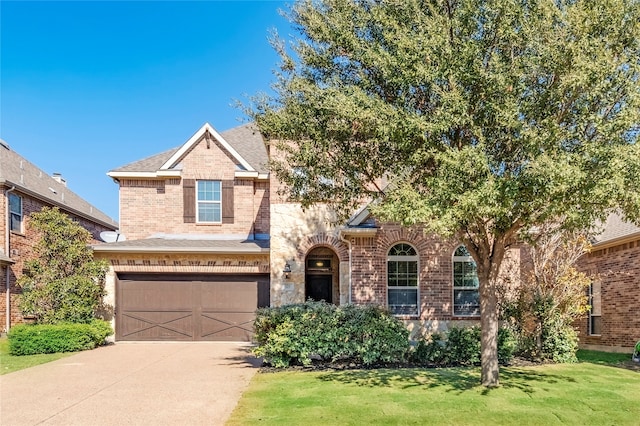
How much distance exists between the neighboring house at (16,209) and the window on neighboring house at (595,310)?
1836cm

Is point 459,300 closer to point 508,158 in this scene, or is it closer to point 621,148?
point 508,158

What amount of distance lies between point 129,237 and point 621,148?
50.7 feet

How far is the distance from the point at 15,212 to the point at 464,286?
15.8 m

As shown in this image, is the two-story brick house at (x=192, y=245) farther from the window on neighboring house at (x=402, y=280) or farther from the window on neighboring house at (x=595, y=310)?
the window on neighboring house at (x=595, y=310)

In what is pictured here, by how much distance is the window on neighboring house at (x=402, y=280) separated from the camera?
1317 centimetres

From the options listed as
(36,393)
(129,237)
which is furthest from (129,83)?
(36,393)

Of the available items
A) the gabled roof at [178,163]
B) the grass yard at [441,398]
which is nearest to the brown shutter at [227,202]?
the gabled roof at [178,163]

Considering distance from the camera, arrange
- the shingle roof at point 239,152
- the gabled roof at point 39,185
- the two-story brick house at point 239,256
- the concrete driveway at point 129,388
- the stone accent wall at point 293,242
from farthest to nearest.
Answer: the gabled roof at point 39,185 < the shingle roof at point 239,152 < the stone accent wall at point 293,242 < the two-story brick house at point 239,256 < the concrete driveway at point 129,388

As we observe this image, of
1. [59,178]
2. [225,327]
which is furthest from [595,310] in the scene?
[59,178]

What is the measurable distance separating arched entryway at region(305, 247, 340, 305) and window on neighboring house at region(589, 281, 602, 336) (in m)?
7.94

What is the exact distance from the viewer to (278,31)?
27.7 feet

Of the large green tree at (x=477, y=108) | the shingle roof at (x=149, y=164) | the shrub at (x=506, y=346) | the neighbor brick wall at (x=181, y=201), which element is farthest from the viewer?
the shingle roof at (x=149, y=164)

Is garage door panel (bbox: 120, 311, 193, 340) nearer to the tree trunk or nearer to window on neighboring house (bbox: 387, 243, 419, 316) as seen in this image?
window on neighboring house (bbox: 387, 243, 419, 316)

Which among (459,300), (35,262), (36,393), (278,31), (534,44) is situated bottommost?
(36,393)
